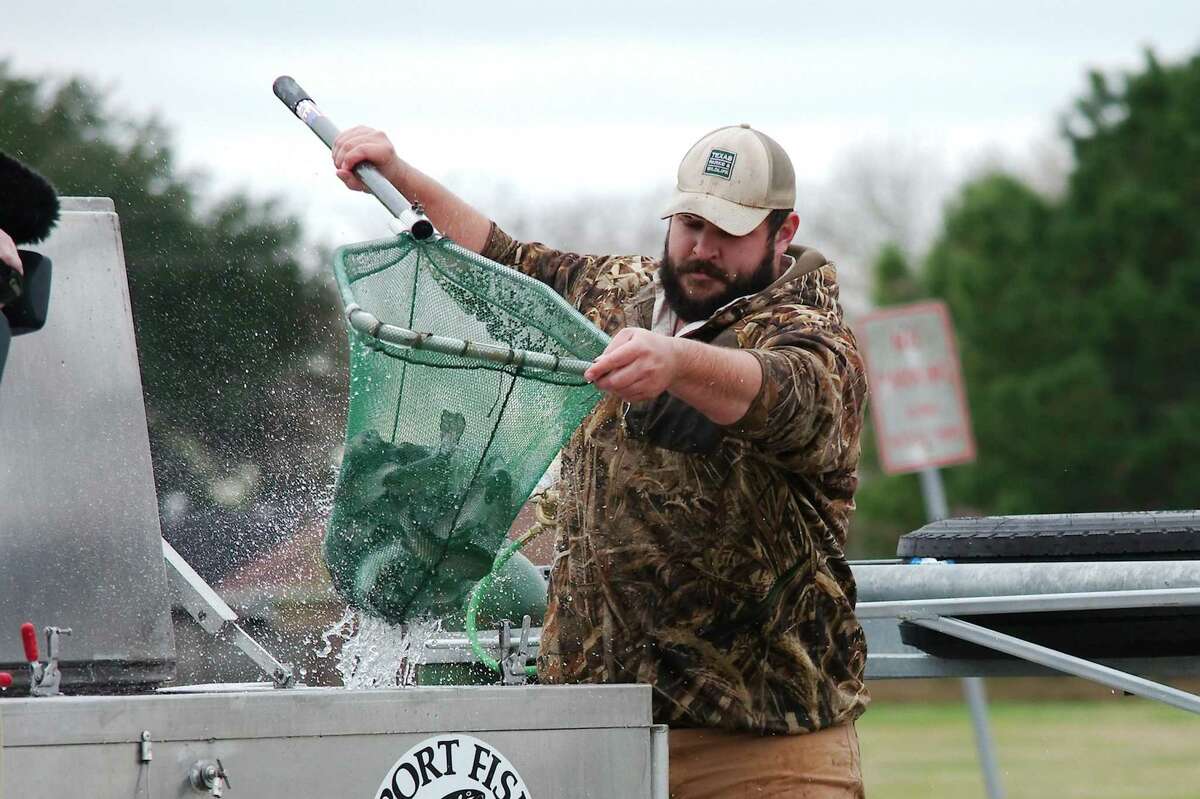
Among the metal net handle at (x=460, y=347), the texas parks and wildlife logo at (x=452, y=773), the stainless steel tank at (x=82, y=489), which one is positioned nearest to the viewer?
the texas parks and wildlife logo at (x=452, y=773)

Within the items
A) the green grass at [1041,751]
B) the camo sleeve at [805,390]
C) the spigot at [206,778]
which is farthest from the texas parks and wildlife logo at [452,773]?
the green grass at [1041,751]

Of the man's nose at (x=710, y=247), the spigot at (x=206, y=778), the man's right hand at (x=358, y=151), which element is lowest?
the spigot at (x=206, y=778)

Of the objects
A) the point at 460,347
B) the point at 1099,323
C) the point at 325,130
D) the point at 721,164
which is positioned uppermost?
the point at 1099,323

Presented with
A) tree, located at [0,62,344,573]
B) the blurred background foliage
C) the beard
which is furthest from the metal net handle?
the blurred background foliage

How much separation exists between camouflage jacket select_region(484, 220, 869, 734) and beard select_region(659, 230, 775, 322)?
67 mm

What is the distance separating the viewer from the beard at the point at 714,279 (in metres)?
4.10

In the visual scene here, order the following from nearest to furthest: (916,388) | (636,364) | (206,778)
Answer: (206,778)
(636,364)
(916,388)

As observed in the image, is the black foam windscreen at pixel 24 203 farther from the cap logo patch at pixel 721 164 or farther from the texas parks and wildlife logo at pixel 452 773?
the cap logo patch at pixel 721 164

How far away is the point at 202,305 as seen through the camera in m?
7.89

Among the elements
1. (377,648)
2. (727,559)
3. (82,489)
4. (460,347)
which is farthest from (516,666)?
(82,489)

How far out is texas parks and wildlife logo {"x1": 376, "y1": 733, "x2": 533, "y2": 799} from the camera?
3158mm

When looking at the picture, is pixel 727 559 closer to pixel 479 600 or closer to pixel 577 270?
pixel 479 600

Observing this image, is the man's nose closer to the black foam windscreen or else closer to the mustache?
the mustache

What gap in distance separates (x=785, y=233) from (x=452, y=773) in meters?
1.59
